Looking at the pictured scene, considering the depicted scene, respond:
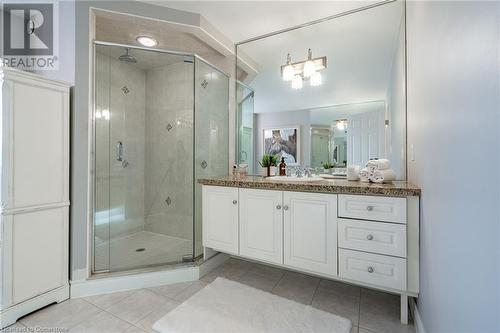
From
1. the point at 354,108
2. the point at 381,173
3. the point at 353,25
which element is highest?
the point at 353,25

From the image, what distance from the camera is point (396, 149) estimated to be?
6.41ft

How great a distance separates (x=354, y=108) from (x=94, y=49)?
2.40 m

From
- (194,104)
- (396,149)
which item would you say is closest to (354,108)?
(396,149)

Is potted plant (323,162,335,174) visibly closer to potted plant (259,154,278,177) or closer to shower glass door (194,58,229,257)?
potted plant (259,154,278,177)

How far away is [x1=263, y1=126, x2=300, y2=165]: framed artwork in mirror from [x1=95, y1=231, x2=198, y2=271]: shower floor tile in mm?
1367

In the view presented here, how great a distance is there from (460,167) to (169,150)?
2886 millimetres

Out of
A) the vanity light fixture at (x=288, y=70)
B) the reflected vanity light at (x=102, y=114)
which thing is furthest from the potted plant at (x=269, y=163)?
the reflected vanity light at (x=102, y=114)

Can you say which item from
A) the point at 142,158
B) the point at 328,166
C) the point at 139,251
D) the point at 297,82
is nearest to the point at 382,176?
the point at 328,166

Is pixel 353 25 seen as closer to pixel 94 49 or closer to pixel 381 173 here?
pixel 381 173

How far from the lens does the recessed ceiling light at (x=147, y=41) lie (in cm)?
233

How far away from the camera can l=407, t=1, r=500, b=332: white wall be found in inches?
22.9

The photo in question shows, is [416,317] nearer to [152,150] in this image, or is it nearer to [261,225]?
[261,225]

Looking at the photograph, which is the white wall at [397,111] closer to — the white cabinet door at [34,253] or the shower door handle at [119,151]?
the white cabinet door at [34,253]

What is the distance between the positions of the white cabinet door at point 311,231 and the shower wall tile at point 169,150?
1.27m
